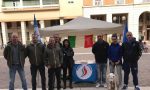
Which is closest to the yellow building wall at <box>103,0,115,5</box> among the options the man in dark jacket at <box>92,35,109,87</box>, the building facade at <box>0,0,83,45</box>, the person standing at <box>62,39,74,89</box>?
the building facade at <box>0,0,83,45</box>

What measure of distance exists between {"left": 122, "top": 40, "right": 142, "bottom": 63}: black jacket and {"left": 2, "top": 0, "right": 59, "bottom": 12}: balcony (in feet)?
114

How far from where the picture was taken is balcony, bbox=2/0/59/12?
145ft

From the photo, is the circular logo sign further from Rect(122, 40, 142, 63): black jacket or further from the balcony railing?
the balcony railing

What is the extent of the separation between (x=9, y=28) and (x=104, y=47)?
128 ft

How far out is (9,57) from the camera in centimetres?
986

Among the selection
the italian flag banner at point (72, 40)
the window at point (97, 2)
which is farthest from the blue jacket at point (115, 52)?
the window at point (97, 2)

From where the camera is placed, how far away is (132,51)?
10.2m

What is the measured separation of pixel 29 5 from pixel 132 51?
Answer: 119 feet

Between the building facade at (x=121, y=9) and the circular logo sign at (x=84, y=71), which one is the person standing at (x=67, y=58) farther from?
the building facade at (x=121, y=9)

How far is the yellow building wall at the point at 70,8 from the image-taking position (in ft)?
145

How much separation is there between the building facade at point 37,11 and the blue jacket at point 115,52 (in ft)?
110

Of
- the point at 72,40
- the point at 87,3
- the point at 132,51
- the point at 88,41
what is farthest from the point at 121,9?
the point at 132,51

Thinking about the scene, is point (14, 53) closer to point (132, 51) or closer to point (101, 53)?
point (101, 53)

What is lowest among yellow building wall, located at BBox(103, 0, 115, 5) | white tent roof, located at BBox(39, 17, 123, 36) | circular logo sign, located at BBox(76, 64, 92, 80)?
circular logo sign, located at BBox(76, 64, 92, 80)
